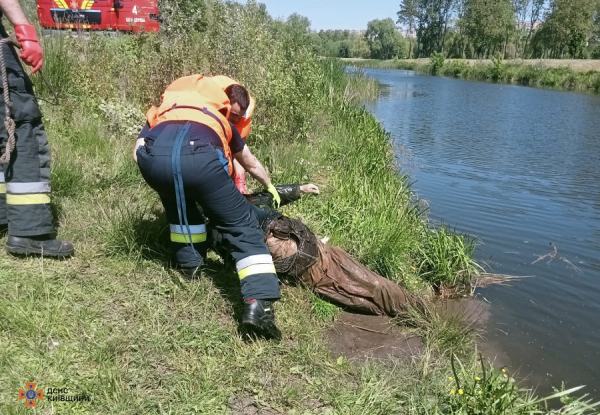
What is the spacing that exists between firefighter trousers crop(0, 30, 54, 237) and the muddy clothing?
55.6 inches

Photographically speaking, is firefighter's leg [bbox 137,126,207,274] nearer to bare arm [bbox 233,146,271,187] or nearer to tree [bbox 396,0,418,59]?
bare arm [bbox 233,146,271,187]

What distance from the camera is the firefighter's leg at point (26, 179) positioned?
10.1ft

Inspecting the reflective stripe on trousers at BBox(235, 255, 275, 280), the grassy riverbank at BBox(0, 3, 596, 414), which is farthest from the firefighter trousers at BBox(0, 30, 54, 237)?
the reflective stripe on trousers at BBox(235, 255, 275, 280)

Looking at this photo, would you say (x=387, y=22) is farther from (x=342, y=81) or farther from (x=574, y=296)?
(x=574, y=296)

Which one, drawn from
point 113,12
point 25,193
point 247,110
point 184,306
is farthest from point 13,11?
point 113,12

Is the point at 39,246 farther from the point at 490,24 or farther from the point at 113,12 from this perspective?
the point at 490,24

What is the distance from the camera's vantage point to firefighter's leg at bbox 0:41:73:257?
3090 mm

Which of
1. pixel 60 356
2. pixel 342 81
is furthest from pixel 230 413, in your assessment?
pixel 342 81

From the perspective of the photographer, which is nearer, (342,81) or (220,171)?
(220,171)

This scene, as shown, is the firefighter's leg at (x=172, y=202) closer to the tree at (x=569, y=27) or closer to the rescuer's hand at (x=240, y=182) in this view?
the rescuer's hand at (x=240, y=182)

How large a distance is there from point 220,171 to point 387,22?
107072mm

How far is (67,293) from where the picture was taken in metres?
2.92

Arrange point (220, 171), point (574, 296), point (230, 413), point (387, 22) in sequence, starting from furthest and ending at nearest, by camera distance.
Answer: point (387, 22) → point (574, 296) → point (220, 171) → point (230, 413)

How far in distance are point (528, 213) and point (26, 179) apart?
656cm
